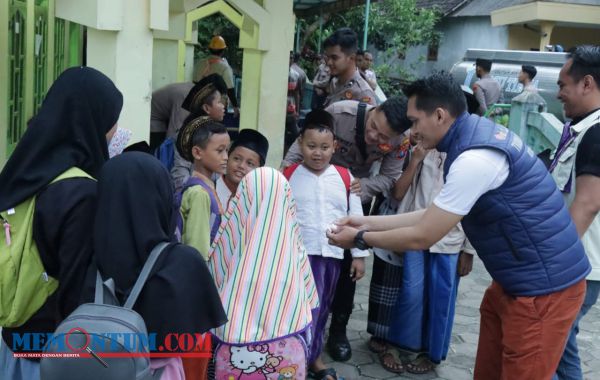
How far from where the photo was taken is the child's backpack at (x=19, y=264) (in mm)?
2182

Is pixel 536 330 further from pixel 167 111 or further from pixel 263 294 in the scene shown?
pixel 167 111

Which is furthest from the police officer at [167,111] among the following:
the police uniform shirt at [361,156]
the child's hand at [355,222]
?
the child's hand at [355,222]

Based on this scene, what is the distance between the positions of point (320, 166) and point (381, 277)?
951 mm

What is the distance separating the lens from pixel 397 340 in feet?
14.2

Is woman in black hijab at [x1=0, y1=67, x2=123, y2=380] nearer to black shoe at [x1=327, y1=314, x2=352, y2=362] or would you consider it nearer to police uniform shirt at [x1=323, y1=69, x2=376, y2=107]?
black shoe at [x1=327, y1=314, x2=352, y2=362]

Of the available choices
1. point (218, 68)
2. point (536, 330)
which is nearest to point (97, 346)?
point (536, 330)

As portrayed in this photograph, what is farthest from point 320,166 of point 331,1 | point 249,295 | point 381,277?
point 331,1

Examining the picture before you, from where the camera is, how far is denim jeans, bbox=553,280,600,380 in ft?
10.8

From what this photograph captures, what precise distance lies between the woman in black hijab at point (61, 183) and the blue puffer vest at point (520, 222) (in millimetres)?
1466

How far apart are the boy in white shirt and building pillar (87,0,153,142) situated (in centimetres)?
94

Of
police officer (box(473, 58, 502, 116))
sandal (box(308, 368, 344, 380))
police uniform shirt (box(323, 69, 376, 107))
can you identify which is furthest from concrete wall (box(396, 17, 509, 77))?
sandal (box(308, 368, 344, 380))

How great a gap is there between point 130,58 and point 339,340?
2214 mm

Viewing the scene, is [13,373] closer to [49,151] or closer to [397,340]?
[49,151]

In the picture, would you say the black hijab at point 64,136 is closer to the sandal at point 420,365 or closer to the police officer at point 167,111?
the sandal at point 420,365
